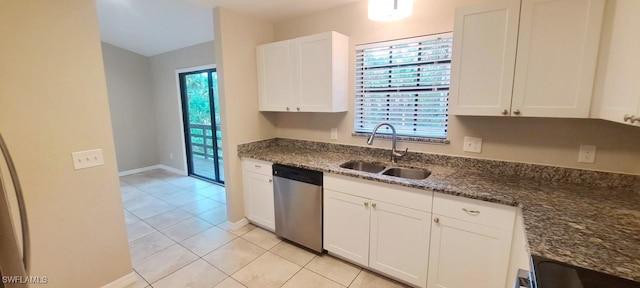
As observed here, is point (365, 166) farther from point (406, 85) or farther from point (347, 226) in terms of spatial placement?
point (406, 85)

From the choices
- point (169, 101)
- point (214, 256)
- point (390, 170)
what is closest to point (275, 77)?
point (390, 170)

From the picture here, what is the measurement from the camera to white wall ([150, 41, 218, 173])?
15.2ft

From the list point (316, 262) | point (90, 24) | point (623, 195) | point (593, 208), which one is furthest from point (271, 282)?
point (623, 195)

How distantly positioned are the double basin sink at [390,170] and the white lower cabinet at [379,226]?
277 millimetres

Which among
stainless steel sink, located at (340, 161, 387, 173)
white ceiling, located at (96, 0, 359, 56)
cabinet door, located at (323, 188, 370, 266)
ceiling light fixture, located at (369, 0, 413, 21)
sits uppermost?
white ceiling, located at (96, 0, 359, 56)

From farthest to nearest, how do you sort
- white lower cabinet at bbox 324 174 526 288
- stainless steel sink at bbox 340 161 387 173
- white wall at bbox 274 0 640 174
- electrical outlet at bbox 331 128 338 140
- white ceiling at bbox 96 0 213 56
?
white ceiling at bbox 96 0 213 56, electrical outlet at bbox 331 128 338 140, stainless steel sink at bbox 340 161 387 173, white wall at bbox 274 0 640 174, white lower cabinet at bbox 324 174 526 288

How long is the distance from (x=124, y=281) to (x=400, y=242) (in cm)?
223

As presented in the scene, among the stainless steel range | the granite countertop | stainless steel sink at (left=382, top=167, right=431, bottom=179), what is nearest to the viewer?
the stainless steel range

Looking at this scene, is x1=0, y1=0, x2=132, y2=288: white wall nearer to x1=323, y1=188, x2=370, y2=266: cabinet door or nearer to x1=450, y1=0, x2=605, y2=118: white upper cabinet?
x1=323, y1=188, x2=370, y2=266: cabinet door

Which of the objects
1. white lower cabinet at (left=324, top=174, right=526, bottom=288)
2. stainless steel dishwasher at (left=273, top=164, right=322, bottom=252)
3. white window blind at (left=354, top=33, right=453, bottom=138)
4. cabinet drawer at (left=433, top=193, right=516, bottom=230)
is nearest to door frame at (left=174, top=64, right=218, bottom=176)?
stainless steel dishwasher at (left=273, top=164, right=322, bottom=252)

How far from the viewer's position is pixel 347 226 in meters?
2.23

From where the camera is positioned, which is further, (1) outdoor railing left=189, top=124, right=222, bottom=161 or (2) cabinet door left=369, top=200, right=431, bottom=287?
(1) outdoor railing left=189, top=124, right=222, bottom=161

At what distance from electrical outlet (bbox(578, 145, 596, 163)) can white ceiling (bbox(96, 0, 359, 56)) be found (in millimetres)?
2188

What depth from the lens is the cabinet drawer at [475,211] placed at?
5.04ft
